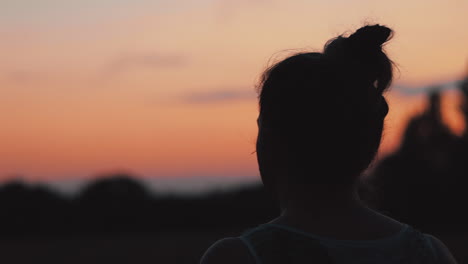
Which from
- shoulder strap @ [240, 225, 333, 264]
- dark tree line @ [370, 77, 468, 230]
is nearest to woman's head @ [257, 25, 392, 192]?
shoulder strap @ [240, 225, 333, 264]

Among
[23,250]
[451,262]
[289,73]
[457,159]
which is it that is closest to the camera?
[289,73]

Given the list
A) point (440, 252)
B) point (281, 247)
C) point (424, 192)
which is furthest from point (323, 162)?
point (424, 192)

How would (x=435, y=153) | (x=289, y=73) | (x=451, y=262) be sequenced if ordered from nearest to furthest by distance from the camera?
1. (x=289, y=73)
2. (x=451, y=262)
3. (x=435, y=153)

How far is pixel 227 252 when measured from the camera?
203 cm

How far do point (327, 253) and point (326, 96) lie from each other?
0.43m

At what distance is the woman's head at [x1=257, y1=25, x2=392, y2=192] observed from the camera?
2.01m

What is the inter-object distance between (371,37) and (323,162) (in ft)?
1.43

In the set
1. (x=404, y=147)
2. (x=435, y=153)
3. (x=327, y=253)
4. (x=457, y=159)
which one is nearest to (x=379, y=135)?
(x=327, y=253)

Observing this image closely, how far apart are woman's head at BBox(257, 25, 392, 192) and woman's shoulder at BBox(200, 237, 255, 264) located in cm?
22

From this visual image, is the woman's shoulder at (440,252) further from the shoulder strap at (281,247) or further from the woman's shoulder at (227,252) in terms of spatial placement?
the woman's shoulder at (227,252)

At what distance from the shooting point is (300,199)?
6.95ft

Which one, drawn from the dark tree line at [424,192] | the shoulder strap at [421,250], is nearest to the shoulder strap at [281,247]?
the shoulder strap at [421,250]

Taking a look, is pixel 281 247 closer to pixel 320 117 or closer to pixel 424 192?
pixel 320 117

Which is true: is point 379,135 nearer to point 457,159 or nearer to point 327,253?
point 327,253
